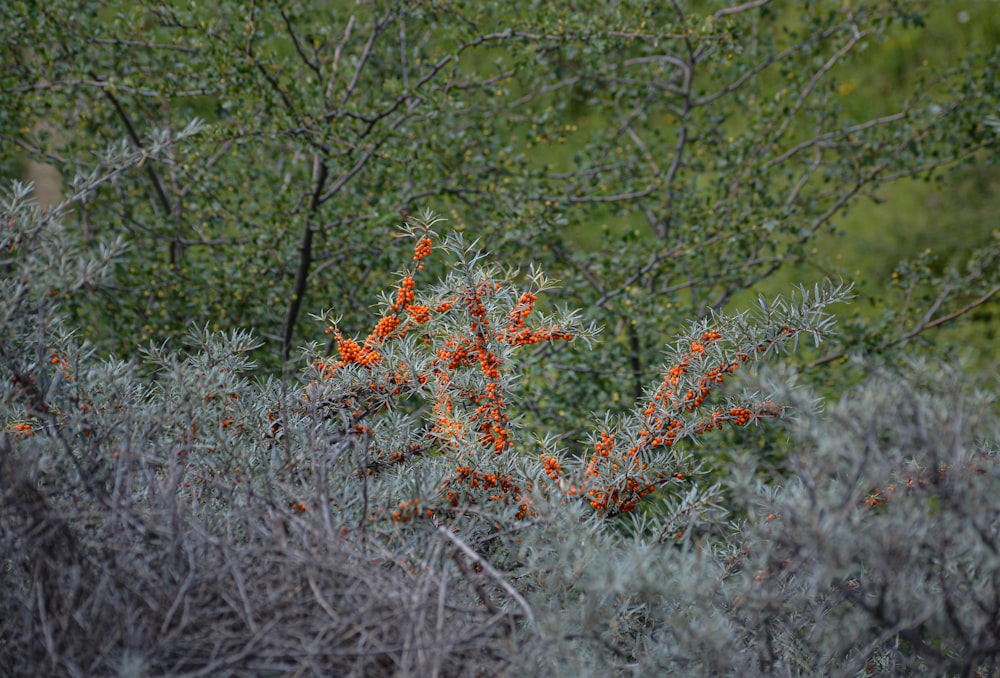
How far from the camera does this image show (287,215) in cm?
338

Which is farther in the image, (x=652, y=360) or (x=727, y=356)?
Result: (x=652, y=360)

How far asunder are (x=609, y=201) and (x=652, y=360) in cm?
73

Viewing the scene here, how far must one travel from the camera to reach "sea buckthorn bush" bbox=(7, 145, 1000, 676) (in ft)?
4.70

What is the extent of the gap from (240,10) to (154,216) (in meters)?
1.03

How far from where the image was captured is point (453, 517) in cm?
199

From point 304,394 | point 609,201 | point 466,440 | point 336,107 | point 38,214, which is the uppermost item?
point 38,214

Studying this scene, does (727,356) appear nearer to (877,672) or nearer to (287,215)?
(877,672)

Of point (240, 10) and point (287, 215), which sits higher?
point (240, 10)

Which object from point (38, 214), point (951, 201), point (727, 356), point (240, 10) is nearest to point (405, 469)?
point (727, 356)

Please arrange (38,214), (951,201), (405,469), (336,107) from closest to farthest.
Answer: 1. (38,214)
2. (405,469)
3. (336,107)
4. (951,201)

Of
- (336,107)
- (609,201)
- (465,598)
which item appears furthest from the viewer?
(609,201)

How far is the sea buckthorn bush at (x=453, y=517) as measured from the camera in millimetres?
1434

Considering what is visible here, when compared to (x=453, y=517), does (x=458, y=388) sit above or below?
above

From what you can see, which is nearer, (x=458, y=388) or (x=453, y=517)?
(x=453, y=517)
